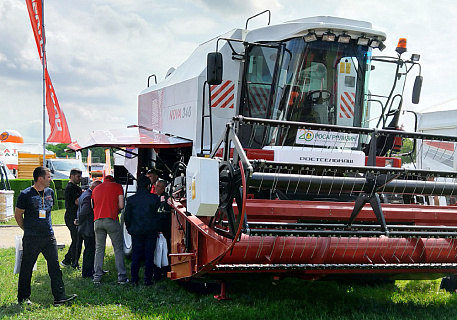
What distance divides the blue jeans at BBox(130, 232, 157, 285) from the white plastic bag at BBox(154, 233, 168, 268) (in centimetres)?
6

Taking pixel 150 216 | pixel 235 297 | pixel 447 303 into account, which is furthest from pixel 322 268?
pixel 150 216

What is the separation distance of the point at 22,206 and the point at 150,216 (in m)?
1.54

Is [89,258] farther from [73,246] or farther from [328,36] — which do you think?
[328,36]

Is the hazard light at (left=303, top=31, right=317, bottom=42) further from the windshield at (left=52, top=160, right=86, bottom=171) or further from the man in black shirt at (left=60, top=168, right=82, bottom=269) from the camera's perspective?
the windshield at (left=52, top=160, right=86, bottom=171)

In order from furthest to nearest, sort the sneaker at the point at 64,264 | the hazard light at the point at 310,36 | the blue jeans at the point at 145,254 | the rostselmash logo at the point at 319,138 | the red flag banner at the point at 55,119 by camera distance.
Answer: the red flag banner at the point at 55,119 < the sneaker at the point at 64,264 < the blue jeans at the point at 145,254 < the hazard light at the point at 310,36 < the rostselmash logo at the point at 319,138

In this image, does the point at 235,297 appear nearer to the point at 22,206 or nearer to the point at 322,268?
the point at 322,268

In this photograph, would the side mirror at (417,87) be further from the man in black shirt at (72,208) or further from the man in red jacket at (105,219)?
the man in black shirt at (72,208)

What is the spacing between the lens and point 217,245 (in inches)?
163

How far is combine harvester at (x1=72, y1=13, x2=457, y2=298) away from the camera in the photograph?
13.1 ft

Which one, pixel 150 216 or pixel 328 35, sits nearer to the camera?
pixel 328 35

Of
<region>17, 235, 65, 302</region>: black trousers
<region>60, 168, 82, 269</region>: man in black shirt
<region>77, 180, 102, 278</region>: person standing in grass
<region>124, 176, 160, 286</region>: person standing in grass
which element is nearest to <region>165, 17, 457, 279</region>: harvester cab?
<region>124, 176, 160, 286</region>: person standing in grass

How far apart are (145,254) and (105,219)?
0.74 metres

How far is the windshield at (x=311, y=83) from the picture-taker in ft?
18.6

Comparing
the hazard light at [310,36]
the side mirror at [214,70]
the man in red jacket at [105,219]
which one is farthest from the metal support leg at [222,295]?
Result: the hazard light at [310,36]
